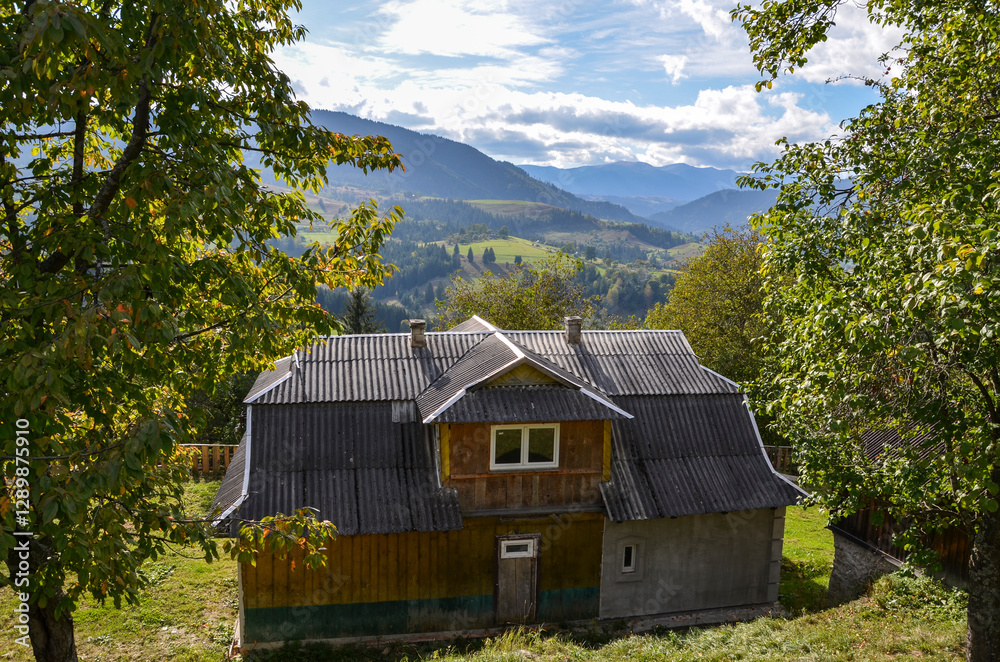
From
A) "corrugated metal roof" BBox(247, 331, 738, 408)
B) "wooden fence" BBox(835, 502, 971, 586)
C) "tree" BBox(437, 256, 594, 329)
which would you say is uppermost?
"tree" BBox(437, 256, 594, 329)

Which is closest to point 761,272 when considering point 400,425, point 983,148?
point 983,148

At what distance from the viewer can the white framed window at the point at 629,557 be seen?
17.2 meters

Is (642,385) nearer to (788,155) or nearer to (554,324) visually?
(788,155)

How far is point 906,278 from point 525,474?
1075 cm

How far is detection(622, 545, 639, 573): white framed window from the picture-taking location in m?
17.2

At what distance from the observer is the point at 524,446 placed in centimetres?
1634

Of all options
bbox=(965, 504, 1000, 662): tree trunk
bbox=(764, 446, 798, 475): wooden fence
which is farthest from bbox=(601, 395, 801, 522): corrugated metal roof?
bbox=(764, 446, 798, 475): wooden fence

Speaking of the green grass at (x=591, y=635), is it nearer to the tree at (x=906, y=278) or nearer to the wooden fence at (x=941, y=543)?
the wooden fence at (x=941, y=543)

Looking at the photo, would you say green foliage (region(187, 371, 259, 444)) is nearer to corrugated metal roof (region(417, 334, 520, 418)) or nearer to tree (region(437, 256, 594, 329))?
tree (region(437, 256, 594, 329))

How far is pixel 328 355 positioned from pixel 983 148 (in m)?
15.0

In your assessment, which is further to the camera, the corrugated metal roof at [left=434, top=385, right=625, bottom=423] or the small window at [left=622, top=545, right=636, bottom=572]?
the small window at [left=622, top=545, right=636, bottom=572]

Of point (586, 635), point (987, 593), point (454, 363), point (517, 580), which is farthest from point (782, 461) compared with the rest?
point (987, 593)

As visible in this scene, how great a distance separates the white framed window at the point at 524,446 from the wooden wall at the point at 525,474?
0.14 metres

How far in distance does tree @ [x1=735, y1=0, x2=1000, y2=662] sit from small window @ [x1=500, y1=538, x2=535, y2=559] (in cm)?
820
